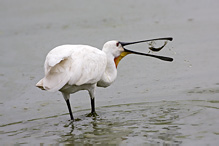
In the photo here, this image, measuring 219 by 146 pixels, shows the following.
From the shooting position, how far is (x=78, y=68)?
6.73 metres

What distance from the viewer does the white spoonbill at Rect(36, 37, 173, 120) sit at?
6.54 meters

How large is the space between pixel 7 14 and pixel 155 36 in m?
4.76

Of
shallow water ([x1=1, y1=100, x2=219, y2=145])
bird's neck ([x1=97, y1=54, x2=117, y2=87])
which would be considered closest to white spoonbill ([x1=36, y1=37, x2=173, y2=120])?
bird's neck ([x1=97, y1=54, x2=117, y2=87])

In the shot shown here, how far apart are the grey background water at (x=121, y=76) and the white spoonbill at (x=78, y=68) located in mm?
454

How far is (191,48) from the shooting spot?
1027 centimetres

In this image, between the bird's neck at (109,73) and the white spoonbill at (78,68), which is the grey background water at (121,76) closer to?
the bird's neck at (109,73)

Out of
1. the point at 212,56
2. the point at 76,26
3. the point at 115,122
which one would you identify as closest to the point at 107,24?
the point at 76,26

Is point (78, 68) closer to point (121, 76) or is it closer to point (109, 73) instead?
point (109, 73)

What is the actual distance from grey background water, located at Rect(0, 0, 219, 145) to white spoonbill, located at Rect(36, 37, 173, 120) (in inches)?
17.9

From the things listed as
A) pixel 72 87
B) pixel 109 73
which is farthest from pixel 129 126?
pixel 109 73

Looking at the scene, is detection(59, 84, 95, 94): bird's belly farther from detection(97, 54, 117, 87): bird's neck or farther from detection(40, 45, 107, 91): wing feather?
detection(97, 54, 117, 87): bird's neck

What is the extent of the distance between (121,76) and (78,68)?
244 centimetres

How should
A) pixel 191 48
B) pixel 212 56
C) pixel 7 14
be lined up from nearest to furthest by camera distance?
pixel 212 56, pixel 191 48, pixel 7 14

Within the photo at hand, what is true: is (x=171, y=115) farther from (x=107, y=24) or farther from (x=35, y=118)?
(x=107, y=24)
